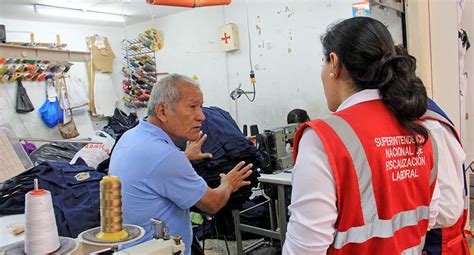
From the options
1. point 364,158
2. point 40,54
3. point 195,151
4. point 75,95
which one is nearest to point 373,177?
point 364,158

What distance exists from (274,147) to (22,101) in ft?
10.8

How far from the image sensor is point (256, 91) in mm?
A: 4633

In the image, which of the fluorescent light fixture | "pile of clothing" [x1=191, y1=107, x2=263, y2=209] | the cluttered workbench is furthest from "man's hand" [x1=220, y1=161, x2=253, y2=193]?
the fluorescent light fixture

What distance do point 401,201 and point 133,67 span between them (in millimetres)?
4834

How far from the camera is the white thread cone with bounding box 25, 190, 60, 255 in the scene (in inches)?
41.3

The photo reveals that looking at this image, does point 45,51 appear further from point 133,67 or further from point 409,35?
point 409,35

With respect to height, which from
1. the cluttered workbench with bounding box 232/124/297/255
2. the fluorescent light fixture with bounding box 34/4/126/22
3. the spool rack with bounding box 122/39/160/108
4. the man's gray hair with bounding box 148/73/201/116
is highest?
the fluorescent light fixture with bounding box 34/4/126/22

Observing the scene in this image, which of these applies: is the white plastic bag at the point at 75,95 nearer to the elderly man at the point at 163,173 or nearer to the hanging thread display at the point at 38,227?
the elderly man at the point at 163,173

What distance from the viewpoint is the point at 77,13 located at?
488 centimetres

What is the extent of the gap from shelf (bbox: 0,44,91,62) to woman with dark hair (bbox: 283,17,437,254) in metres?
3.64

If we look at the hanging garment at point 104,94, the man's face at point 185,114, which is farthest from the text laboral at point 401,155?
→ the hanging garment at point 104,94

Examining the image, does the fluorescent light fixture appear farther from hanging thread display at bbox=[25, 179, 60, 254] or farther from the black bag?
hanging thread display at bbox=[25, 179, 60, 254]

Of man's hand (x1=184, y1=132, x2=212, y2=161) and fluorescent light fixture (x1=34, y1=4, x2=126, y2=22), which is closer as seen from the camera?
man's hand (x1=184, y1=132, x2=212, y2=161)

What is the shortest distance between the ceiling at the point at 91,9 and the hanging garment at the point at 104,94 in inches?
30.0
